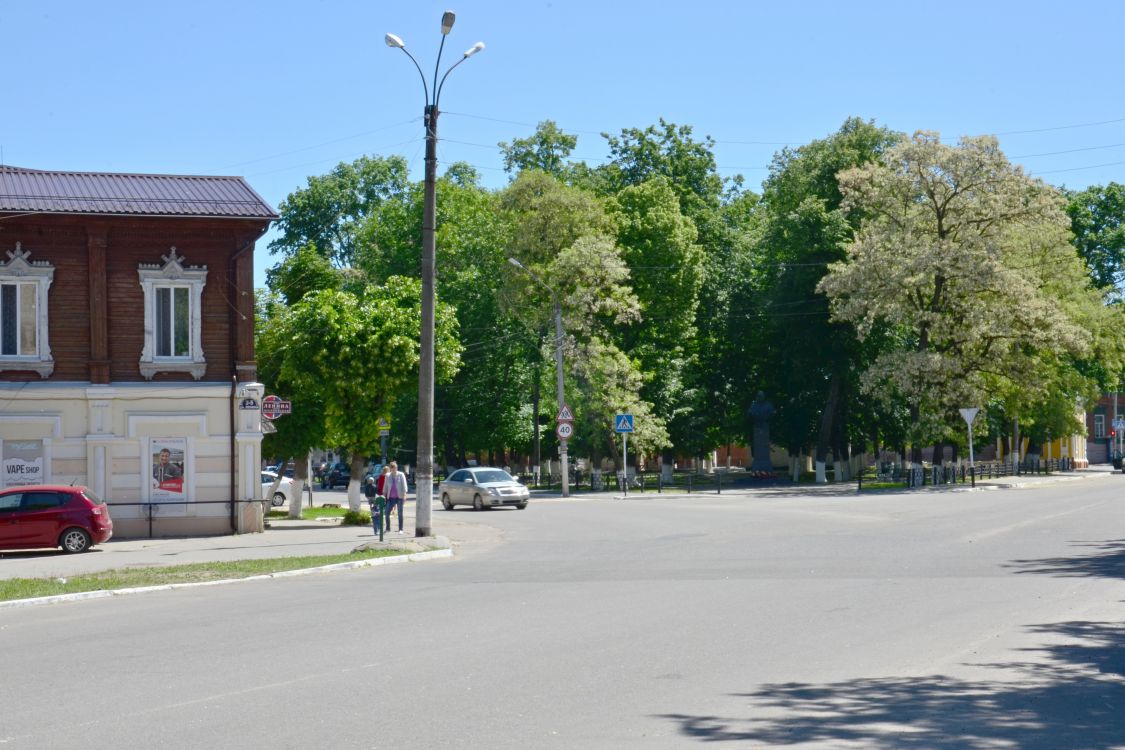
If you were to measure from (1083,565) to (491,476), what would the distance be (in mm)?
26843

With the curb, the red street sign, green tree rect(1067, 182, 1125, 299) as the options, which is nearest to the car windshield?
the red street sign

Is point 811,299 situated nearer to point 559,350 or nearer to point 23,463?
point 559,350

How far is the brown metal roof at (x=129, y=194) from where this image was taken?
29625 millimetres

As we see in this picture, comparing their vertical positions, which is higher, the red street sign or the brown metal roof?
the brown metal roof

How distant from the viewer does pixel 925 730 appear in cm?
799

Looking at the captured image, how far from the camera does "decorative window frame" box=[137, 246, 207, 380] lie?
30.0 m

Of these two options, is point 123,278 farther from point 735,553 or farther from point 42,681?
point 42,681

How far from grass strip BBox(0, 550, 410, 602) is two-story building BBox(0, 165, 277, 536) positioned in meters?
7.84

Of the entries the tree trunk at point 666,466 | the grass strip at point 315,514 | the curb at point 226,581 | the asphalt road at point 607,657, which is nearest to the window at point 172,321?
the curb at point 226,581

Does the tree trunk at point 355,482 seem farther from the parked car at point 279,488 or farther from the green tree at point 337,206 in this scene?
the green tree at point 337,206

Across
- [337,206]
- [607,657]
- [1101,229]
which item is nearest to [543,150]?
[337,206]

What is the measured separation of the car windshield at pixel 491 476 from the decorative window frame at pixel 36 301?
16988 mm

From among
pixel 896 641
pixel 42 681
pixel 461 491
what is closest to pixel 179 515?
pixel 461 491

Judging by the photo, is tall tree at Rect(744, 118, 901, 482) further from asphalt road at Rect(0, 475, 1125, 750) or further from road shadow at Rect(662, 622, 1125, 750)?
road shadow at Rect(662, 622, 1125, 750)
